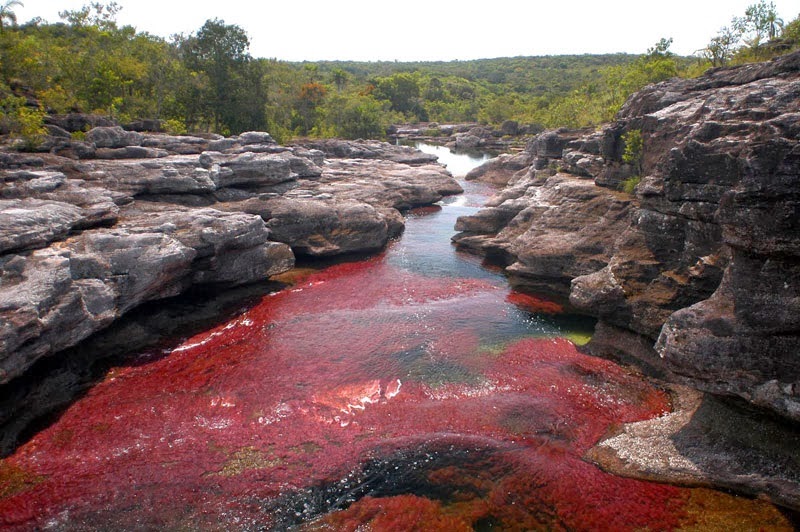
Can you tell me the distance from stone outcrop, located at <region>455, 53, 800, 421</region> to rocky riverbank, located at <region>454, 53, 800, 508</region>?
4 centimetres

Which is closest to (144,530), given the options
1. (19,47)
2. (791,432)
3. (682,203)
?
(791,432)

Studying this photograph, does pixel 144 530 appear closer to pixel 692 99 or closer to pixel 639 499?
pixel 639 499

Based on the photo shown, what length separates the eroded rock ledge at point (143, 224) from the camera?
1368 cm

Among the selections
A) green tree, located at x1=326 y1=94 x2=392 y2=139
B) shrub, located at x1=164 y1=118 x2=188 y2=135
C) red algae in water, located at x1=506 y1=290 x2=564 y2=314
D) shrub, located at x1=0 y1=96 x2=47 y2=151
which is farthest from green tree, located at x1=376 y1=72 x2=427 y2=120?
red algae in water, located at x1=506 y1=290 x2=564 y2=314

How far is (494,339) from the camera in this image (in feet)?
61.2

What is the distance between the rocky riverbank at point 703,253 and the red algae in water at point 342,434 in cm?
180

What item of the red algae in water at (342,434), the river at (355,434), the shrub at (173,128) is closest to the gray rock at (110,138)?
the shrub at (173,128)

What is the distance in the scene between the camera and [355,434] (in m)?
13.2

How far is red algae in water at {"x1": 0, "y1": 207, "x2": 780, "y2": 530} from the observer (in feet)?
34.8

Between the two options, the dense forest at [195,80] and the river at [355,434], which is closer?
the river at [355,434]

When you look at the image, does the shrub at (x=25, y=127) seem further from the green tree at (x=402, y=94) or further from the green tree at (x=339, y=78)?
the green tree at (x=402, y=94)

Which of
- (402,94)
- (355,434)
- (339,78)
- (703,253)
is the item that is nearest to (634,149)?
(703,253)

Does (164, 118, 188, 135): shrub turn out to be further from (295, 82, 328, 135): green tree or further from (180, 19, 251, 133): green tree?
(295, 82, 328, 135): green tree

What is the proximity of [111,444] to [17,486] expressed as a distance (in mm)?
2004
